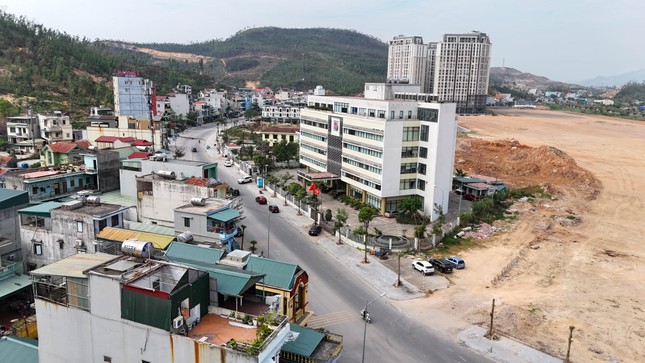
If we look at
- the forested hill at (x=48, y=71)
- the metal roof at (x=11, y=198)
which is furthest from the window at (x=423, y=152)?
the forested hill at (x=48, y=71)

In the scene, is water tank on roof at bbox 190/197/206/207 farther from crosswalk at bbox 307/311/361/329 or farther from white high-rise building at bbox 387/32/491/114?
white high-rise building at bbox 387/32/491/114

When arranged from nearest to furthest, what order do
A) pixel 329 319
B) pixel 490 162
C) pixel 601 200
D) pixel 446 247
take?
pixel 329 319, pixel 446 247, pixel 601 200, pixel 490 162

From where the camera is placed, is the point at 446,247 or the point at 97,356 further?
the point at 446,247

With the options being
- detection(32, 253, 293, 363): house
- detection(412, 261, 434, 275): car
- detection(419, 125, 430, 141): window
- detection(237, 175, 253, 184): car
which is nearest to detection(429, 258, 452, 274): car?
detection(412, 261, 434, 275): car

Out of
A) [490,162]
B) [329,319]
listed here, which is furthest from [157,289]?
[490,162]

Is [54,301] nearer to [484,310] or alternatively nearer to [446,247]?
[484,310]

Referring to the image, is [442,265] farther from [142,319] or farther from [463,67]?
[463,67]

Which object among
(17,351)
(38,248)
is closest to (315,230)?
(38,248)
